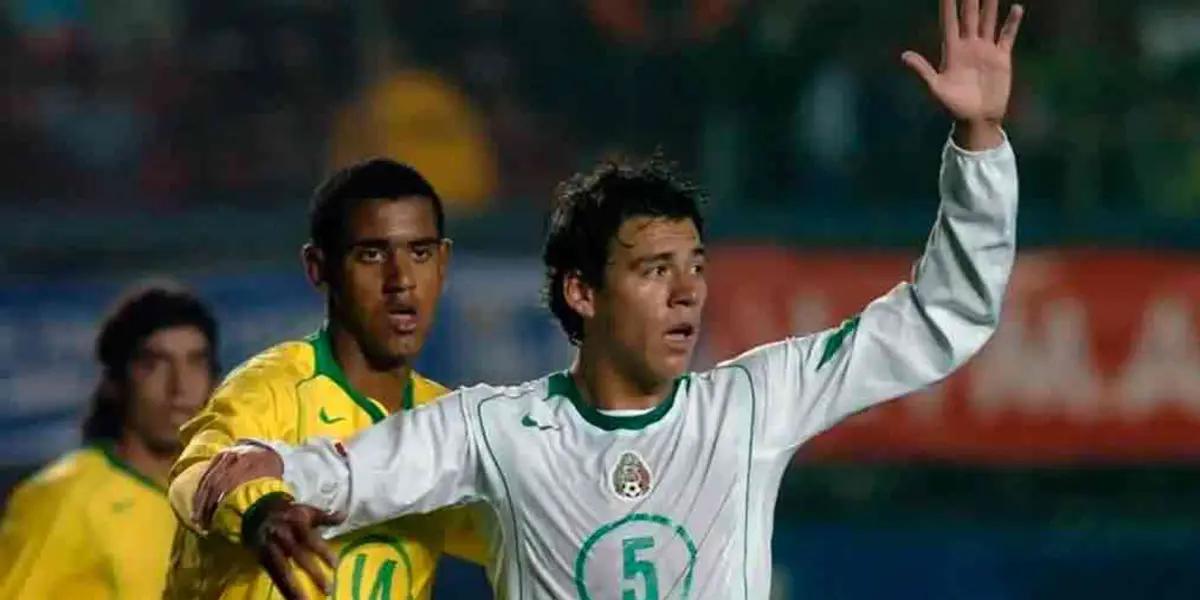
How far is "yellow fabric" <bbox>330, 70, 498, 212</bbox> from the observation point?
9.80 meters

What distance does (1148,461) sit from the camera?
10039mm

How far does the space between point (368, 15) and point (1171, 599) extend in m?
3.67

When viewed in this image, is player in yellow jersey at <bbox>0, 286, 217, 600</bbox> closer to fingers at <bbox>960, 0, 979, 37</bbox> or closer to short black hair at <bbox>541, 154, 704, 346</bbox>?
short black hair at <bbox>541, 154, 704, 346</bbox>

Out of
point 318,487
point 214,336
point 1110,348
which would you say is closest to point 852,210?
point 1110,348

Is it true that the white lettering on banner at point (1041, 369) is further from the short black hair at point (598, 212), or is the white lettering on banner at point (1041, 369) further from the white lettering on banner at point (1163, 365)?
the short black hair at point (598, 212)

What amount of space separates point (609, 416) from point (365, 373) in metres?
0.55

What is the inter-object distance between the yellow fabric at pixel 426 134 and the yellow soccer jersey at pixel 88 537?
3747 mm

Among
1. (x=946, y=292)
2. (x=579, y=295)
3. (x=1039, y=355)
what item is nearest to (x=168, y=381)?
(x=579, y=295)

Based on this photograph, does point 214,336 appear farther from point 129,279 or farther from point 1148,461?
point 1148,461

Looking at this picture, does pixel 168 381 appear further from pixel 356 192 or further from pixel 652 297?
pixel 652 297

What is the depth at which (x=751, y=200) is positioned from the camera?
9.91 metres

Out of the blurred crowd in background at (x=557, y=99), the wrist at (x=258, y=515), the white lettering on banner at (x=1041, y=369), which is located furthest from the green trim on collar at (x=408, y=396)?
the white lettering on banner at (x=1041, y=369)

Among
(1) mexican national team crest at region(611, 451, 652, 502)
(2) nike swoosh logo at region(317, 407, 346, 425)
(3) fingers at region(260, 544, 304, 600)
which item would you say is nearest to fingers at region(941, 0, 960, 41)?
(1) mexican national team crest at region(611, 451, 652, 502)

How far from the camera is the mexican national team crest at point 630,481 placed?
171 inches
